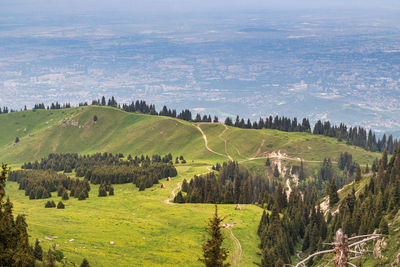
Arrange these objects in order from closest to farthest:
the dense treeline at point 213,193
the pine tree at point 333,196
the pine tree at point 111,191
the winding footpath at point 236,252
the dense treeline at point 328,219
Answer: the dense treeline at point 328,219 → the winding footpath at point 236,252 → the pine tree at point 333,196 → the dense treeline at point 213,193 → the pine tree at point 111,191

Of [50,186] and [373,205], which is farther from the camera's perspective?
[50,186]

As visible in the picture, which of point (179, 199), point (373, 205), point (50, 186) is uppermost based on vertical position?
point (373, 205)

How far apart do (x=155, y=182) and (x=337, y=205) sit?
218 ft

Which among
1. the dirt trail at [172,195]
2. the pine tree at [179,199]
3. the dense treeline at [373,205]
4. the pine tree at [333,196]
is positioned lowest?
the dirt trail at [172,195]

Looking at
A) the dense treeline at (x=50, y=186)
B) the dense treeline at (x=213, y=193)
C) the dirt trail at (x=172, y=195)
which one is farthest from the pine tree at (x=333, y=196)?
the dense treeline at (x=50, y=186)

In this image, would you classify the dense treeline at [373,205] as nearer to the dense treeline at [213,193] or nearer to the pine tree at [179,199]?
the dense treeline at [213,193]

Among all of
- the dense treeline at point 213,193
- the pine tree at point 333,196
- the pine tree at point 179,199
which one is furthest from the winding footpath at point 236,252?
the pine tree at point 333,196

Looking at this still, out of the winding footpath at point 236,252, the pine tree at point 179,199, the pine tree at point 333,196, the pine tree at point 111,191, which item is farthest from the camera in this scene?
the pine tree at point 111,191

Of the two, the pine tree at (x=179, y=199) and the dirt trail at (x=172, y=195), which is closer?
the dirt trail at (x=172, y=195)

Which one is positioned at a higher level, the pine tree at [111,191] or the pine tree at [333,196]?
the pine tree at [333,196]

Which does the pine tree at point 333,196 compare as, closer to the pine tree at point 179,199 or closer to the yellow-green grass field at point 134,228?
the yellow-green grass field at point 134,228

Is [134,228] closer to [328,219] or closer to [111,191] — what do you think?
[111,191]

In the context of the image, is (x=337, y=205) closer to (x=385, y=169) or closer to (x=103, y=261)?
(x=385, y=169)

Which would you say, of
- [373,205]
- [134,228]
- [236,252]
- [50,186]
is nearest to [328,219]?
[373,205]
